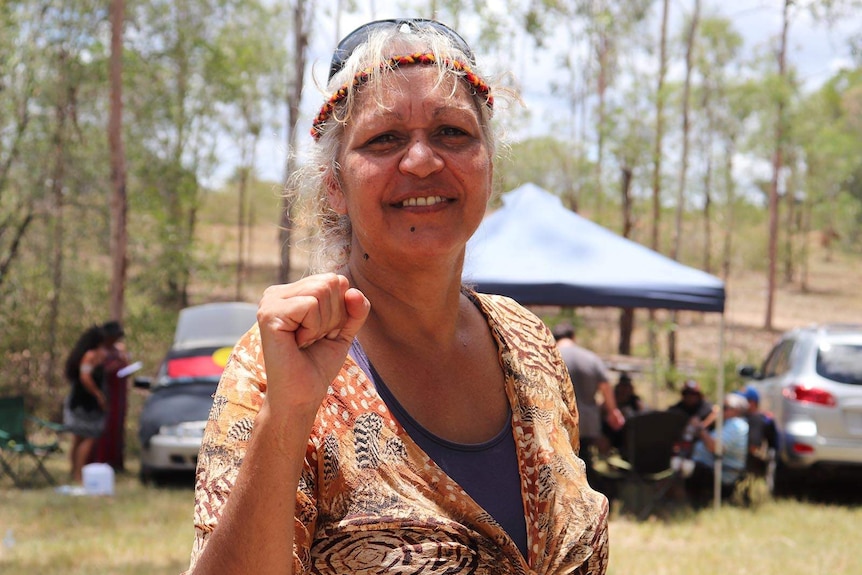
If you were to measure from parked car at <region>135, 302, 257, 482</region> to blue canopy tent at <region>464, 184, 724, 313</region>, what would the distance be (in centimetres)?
296

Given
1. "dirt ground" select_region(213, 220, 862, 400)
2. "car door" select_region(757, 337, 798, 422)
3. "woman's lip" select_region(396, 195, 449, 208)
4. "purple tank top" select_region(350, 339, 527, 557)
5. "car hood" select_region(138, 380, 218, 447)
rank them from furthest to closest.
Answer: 1. "dirt ground" select_region(213, 220, 862, 400)
2. "car hood" select_region(138, 380, 218, 447)
3. "car door" select_region(757, 337, 798, 422)
4. "woman's lip" select_region(396, 195, 449, 208)
5. "purple tank top" select_region(350, 339, 527, 557)

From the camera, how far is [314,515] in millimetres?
1400

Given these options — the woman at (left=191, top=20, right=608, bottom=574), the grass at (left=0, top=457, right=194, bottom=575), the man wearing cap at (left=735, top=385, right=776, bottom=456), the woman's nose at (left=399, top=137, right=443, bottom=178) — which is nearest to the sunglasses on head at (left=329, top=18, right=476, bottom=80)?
the woman at (left=191, top=20, right=608, bottom=574)

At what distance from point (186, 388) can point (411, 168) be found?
8.82 meters

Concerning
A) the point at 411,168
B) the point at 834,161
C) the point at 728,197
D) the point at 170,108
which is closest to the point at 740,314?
the point at 728,197

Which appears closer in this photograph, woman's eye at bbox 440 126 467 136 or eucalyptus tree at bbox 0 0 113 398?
woman's eye at bbox 440 126 467 136

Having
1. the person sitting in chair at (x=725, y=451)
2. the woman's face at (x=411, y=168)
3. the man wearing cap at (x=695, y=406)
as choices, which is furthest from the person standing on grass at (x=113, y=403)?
the woman's face at (x=411, y=168)

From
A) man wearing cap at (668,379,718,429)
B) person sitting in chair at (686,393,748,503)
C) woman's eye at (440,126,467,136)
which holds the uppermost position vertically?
woman's eye at (440,126,467,136)

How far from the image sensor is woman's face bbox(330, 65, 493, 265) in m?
1.68

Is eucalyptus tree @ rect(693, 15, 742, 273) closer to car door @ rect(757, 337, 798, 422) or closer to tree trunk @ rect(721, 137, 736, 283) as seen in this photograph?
tree trunk @ rect(721, 137, 736, 283)

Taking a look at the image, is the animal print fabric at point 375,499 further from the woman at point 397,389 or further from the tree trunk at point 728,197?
the tree trunk at point 728,197

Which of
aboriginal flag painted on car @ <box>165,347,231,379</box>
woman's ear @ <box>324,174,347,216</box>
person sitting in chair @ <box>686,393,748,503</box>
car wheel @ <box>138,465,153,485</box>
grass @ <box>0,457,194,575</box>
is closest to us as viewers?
woman's ear @ <box>324,174,347,216</box>

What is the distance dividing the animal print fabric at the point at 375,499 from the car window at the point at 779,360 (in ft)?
27.6

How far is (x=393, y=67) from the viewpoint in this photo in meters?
1.71
